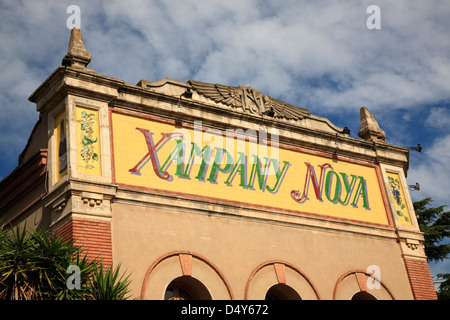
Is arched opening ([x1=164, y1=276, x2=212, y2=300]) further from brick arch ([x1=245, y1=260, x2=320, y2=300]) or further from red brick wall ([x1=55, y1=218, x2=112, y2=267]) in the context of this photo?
red brick wall ([x1=55, y1=218, x2=112, y2=267])

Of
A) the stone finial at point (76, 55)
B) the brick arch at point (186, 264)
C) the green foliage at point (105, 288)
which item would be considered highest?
the stone finial at point (76, 55)

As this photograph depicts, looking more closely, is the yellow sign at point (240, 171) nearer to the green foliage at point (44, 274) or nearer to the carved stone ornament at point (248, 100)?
the carved stone ornament at point (248, 100)

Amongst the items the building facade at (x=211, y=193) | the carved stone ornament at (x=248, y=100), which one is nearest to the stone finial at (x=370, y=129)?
the building facade at (x=211, y=193)

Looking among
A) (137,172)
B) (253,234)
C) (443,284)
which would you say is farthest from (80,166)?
(443,284)

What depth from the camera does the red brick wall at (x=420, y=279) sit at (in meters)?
20.5

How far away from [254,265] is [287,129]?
4.99m

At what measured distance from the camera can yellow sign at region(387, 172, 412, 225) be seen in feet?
70.9

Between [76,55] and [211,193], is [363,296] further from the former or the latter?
[76,55]

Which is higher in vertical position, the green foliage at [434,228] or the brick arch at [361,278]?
the green foliage at [434,228]

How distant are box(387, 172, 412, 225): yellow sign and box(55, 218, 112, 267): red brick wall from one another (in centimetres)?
1073

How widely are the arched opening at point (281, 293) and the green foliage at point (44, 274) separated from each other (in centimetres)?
564

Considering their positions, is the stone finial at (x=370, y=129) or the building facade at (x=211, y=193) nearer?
the building facade at (x=211, y=193)

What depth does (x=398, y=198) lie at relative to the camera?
2197cm

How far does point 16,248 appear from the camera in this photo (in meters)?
13.3
